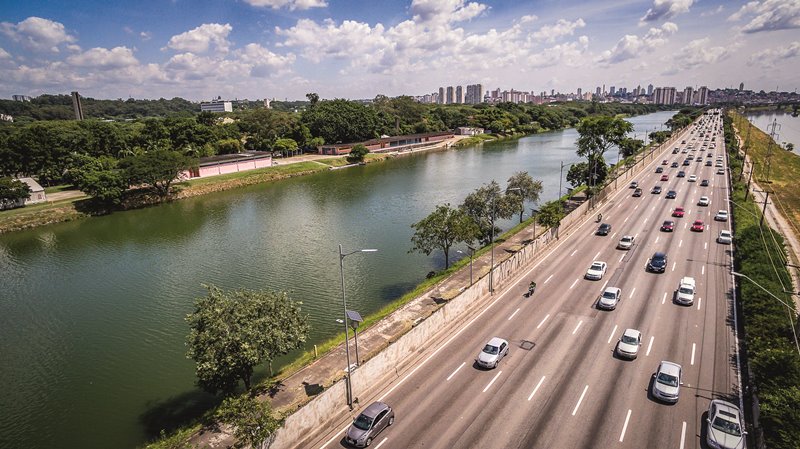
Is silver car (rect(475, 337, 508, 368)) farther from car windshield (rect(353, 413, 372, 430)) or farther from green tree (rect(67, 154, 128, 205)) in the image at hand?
green tree (rect(67, 154, 128, 205))

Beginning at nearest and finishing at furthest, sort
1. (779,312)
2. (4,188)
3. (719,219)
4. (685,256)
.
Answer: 1. (779,312)
2. (685,256)
3. (719,219)
4. (4,188)

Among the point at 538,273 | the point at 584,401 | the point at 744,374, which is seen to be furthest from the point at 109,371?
the point at 744,374

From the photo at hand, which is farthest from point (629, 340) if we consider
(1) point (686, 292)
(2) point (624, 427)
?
(1) point (686, 292)

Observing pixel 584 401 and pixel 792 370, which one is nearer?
pixel 792 370

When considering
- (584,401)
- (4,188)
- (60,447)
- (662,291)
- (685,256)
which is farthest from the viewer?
(4,188)

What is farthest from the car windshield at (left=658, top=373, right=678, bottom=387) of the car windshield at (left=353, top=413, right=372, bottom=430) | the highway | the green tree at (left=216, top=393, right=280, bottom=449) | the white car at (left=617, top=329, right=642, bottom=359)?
the green tree at (left=216, top=393, right=280, bottom=449)

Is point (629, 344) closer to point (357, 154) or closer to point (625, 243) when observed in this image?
point (625, 243)

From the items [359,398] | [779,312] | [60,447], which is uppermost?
[779,312]

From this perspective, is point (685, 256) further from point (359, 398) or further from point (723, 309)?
point (359, 398)

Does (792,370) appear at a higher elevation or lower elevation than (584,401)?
higher
